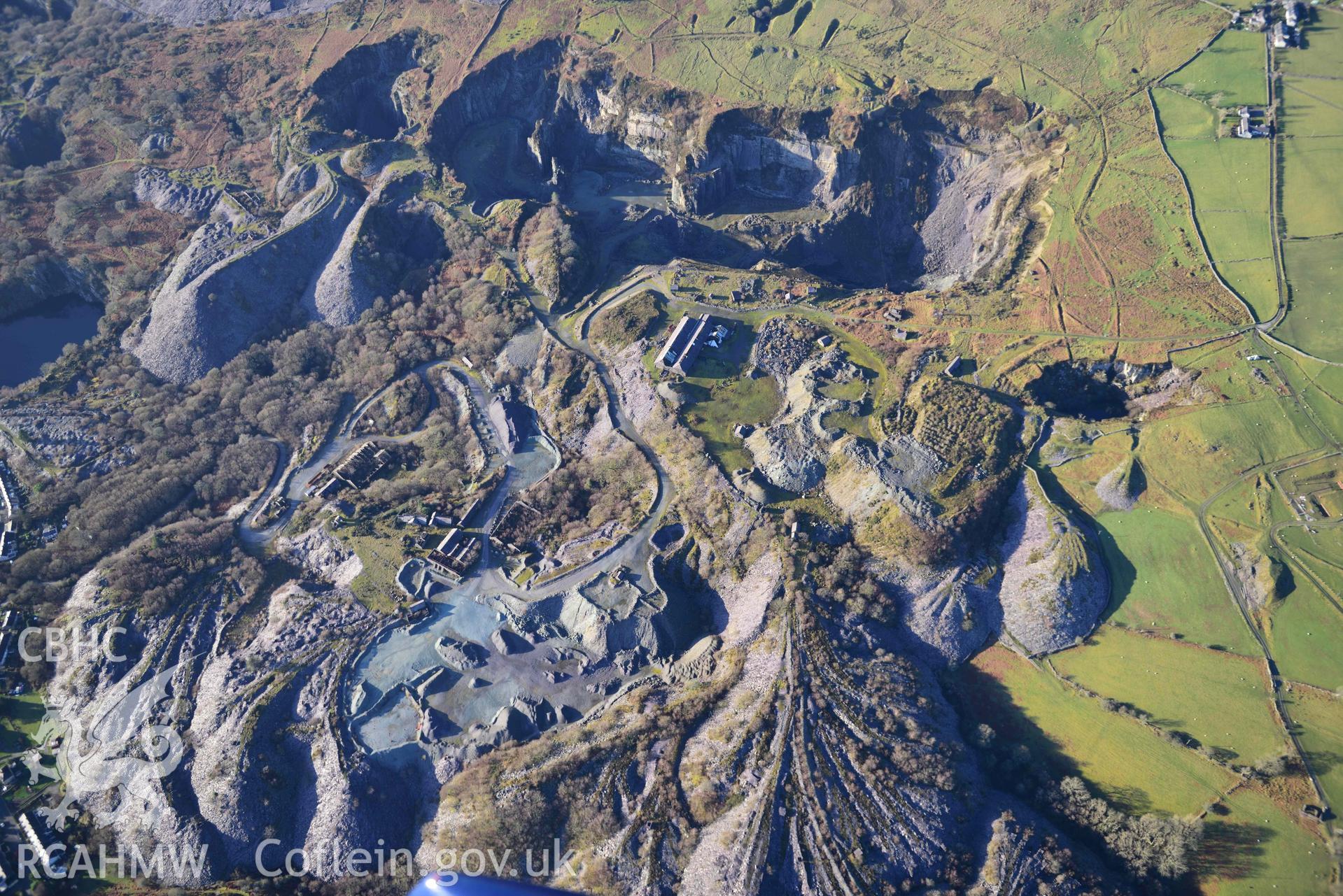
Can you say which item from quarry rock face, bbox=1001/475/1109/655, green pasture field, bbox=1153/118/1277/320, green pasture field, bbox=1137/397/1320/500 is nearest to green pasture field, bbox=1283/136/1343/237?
green pasture field, bbox=1153/118/1277/320

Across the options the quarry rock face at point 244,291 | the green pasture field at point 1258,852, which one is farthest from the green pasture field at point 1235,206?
the quarry rock face at point 244,291

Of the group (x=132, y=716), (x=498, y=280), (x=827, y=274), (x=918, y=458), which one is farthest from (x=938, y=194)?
(x=132, y=716)

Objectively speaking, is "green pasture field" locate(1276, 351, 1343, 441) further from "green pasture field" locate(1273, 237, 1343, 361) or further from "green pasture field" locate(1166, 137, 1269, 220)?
"green pasture field" locate(1166, 137, 1269, 220)

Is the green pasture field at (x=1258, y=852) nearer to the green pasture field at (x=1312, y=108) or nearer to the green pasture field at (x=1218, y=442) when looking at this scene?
the green pasture field at (x=1218, y=442)

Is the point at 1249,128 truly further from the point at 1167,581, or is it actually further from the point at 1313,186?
the point at 1167,581

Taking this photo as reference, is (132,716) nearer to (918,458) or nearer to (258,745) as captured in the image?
(258,745)

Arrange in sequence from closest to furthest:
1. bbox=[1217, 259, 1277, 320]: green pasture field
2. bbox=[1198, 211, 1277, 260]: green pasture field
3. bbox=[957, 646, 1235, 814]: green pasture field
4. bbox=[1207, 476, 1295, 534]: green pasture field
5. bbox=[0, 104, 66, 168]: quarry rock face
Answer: bbox=[957, 646, 1235, 814]: green pasture field < bbox=[1207, 476, 1295, 534]: green pasture field < bbox=[1217, 259, 1277, 320]: green pasture field < bbox=[1198, 211, 1277, 260]: green pasture field < bbox=[0, 104, 66, 168]: quarry rock face

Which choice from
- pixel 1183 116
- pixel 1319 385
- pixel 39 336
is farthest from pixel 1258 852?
pixel 39 336
